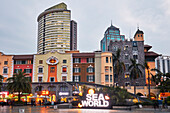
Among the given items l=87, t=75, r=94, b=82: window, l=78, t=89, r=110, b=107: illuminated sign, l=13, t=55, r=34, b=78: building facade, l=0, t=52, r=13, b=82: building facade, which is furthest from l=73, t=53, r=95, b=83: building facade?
l=78, t=89, r=110, b=107: illuminated sign

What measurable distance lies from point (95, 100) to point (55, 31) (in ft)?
416

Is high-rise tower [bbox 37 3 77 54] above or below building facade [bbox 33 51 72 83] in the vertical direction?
above

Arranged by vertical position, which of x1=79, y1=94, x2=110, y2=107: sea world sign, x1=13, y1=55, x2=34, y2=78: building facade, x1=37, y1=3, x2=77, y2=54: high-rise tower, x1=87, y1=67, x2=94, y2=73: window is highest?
x1=37, y1=3, x2=77, y2=54: high-rise tower

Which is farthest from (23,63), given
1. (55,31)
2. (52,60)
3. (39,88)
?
(55,31)

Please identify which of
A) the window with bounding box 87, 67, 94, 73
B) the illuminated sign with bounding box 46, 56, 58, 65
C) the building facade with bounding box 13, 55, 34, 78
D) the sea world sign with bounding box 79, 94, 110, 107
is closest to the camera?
the sea world sign with bounding box 79, 94, 110, 107

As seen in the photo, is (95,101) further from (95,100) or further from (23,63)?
(23,63)

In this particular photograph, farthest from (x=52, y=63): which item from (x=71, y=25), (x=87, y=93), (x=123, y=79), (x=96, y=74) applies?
(x=71, y=25)

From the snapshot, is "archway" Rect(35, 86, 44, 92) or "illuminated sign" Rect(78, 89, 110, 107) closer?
"illuminated sign" Rect(78, 89, 110, 107)

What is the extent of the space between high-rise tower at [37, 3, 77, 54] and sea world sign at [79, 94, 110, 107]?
122 m

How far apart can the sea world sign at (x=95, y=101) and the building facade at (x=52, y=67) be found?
82.5 feet

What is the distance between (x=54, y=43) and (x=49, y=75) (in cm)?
9667

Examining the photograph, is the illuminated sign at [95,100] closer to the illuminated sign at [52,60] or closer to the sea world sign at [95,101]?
the sea world sign at [95,101]

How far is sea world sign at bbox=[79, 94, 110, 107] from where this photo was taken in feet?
114

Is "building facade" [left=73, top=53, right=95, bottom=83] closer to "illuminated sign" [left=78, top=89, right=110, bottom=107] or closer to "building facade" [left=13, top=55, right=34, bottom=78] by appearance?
"building facade" [left=13, top=55, right=34, bottom=78]
